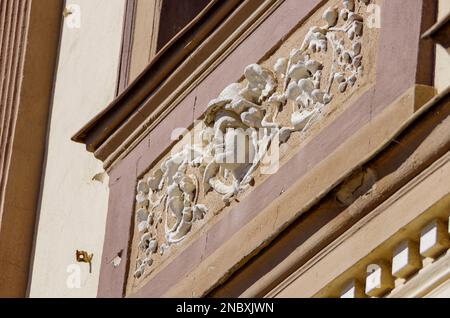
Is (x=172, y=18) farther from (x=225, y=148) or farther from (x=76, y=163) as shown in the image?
(x=225, y=148)

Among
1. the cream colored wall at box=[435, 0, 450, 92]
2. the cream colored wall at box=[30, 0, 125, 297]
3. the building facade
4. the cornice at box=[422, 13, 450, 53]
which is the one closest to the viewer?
the cornice at box=[422, 13, 450, 53]

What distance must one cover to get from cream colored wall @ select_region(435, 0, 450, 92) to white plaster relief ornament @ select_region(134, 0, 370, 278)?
1.64ft

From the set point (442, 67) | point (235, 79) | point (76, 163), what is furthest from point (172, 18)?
point (442, 67)

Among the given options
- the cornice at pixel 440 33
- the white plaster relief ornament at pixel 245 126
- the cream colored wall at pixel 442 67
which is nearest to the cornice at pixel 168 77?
the white plaster relief ornament at pixel 245 126

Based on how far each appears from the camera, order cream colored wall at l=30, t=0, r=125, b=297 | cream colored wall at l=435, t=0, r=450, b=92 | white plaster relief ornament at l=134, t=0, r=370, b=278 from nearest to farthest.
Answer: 1. cream colored wall at l=435, t=0, r=450, b=92
2. white plaster relief ornament at l=134, t=0, r=370, b=278
3. cream colored wall at l=30, t=0, r=125, b=297

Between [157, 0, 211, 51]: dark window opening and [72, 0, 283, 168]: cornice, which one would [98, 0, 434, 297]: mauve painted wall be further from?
[157, 0, 211, 51]: dark window opening

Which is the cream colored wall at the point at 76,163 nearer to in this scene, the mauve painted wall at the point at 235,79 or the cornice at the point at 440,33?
the mauve painted wall at the point at 235,79

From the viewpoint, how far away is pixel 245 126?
1081 cm

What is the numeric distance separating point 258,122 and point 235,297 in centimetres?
90

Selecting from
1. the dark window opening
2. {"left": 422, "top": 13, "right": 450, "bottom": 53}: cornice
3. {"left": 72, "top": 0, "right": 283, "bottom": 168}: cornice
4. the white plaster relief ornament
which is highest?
the dark window opening

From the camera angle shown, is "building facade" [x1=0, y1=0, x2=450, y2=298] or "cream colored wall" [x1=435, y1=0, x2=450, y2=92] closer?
"building facade" [x1=0, y1=0, x2=450, y2=298]

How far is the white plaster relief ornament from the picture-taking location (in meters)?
10.3

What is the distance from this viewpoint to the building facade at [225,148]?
9.49m

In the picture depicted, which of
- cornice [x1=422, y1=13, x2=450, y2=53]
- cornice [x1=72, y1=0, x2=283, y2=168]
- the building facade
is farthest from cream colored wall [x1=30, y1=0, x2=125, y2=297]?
cornice [x1=422, y1=13, x2=450, y2=53]
